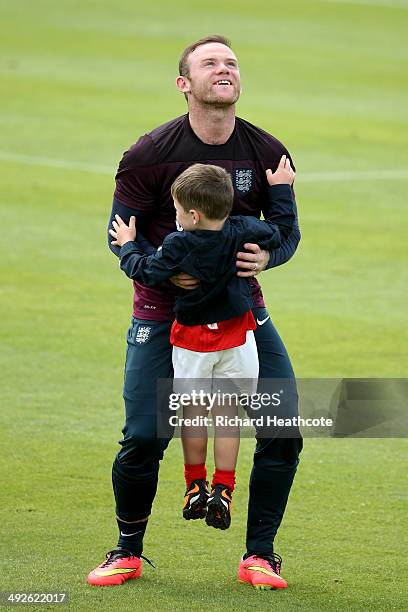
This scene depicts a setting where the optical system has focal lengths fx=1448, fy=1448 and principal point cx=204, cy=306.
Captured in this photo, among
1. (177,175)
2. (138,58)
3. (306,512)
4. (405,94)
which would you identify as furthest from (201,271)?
(138,58)

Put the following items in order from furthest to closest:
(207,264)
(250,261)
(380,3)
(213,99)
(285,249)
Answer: (380,3)
(285,249)
(213,99)
(250,261)
(207,264)

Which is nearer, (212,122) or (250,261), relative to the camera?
(250,261)

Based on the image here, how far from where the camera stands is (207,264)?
646 cm

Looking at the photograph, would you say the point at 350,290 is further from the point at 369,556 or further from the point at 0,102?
the point at 0,102

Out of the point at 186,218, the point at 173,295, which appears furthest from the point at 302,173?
the point at 186,218

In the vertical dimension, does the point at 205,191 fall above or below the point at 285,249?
above

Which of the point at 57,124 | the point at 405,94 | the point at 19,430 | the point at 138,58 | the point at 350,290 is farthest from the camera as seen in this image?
the point at 138,58

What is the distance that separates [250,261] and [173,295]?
0.50 meters

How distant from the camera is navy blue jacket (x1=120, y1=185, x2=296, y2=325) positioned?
646 centimetres

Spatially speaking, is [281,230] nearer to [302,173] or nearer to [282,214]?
[282,214]

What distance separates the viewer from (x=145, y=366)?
6.84 meters

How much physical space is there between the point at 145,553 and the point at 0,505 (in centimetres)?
107

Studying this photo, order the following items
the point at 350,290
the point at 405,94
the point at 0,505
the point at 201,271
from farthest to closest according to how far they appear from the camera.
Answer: the point at 405,94 → the point at 350,290 → the point at 0,505 → the point at 201,271

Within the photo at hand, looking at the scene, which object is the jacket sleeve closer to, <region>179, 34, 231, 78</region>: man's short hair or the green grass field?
<region>179, 34, 231, 78</region>: man's short hair
